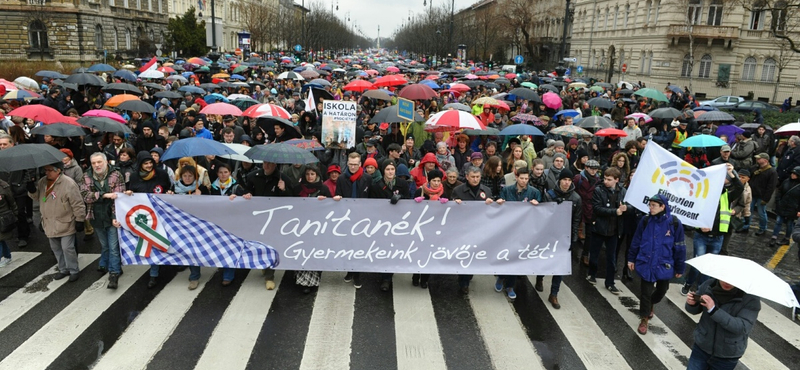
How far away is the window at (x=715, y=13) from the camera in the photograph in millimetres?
41188

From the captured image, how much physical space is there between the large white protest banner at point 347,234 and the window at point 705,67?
42255mm

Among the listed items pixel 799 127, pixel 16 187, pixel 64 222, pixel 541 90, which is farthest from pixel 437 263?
pixel 541 90

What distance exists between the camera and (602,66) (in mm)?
54781

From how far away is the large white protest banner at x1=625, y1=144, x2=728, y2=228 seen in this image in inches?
278

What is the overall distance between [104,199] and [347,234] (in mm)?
3105

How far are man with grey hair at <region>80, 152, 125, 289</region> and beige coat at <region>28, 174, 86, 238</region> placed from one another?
4.0 inches

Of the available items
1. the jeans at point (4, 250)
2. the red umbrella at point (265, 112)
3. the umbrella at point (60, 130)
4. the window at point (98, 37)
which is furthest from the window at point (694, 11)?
the window at point (98, 37)

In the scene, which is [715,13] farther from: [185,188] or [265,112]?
A: [185,188]

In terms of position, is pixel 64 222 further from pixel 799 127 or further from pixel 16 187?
pixel 799 127

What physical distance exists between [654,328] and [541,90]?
16.9 m

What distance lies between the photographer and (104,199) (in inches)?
285

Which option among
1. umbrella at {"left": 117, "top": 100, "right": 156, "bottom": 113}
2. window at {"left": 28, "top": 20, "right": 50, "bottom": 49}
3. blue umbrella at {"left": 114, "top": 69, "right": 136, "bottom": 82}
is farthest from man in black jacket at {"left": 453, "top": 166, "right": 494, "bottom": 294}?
window at {"left": 28, "top": 20, "right": 50, "bottom": 49}

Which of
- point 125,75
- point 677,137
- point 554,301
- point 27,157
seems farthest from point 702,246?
point 125,75

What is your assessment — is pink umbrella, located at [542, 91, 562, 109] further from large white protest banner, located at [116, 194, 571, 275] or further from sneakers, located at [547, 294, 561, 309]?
sneakers, located at [547, 294, 561, 309]
